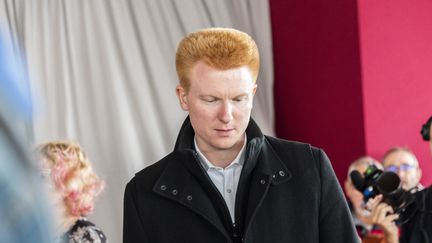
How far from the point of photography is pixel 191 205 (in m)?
1.87

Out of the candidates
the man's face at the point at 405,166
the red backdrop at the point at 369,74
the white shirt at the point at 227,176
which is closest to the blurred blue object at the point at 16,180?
the white shirt at the point at 227,176

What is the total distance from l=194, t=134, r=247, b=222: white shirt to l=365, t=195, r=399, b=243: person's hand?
5.26 ft

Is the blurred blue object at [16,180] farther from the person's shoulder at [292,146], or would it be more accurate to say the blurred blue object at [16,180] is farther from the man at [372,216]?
the man at [372,216]

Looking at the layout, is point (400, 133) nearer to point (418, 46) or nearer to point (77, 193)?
point (418, 46)

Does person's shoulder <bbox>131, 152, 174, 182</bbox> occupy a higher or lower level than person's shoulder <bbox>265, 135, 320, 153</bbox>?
lower

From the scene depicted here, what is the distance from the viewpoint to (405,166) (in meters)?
4.07

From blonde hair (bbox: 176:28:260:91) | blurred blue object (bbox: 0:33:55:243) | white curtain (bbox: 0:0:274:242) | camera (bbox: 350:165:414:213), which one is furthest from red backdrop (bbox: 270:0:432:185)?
blurred blue object (bbox: 0:33:55:243)

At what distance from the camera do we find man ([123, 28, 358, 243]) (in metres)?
1.78

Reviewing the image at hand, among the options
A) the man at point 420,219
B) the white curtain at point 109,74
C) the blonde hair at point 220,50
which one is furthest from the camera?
the white curtain at point 109,74

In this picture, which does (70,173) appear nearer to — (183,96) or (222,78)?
(183,96)

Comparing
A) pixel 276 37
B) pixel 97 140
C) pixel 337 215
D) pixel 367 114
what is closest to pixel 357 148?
pixel 367 114

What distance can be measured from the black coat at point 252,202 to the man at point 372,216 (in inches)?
60.7

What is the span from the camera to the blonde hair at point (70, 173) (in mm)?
3535

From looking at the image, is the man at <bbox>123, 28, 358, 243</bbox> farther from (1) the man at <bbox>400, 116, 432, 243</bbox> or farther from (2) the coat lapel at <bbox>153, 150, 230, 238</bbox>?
(1) the man at <bbox>400, 116, 432, 243</bbox>
